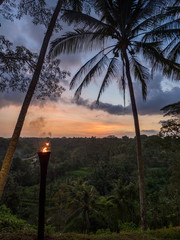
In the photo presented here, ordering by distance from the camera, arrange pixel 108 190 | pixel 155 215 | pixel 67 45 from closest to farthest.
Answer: pixel 67 45, pixel 155 215, pixel 108 190

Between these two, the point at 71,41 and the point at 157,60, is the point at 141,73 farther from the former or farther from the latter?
the point at 71,41

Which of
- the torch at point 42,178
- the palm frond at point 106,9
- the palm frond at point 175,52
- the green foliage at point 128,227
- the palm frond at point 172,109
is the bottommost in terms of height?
the green foliage at point 128,227

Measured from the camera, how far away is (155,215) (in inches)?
784

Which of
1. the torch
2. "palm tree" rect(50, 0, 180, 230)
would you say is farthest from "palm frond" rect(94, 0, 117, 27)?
the torch

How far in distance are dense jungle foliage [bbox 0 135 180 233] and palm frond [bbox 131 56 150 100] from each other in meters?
4.08

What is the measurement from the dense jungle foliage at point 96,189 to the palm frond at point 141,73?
13.4 feet

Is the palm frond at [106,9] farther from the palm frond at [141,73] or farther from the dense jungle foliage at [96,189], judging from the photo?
the dense jungle foliage at [96,189]

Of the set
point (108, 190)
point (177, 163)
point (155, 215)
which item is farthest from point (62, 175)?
point (177, 163)

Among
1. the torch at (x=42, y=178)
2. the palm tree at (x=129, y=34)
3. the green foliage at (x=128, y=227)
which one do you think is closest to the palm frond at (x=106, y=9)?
the palm tree at (x=129, y=34)

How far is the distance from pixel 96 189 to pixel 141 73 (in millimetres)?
26669

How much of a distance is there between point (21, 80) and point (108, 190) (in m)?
33.2

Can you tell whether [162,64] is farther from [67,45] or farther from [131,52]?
[67,45]

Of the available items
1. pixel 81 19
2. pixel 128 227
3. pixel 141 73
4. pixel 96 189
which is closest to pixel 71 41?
pixel 81 19

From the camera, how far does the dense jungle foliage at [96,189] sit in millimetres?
12378
